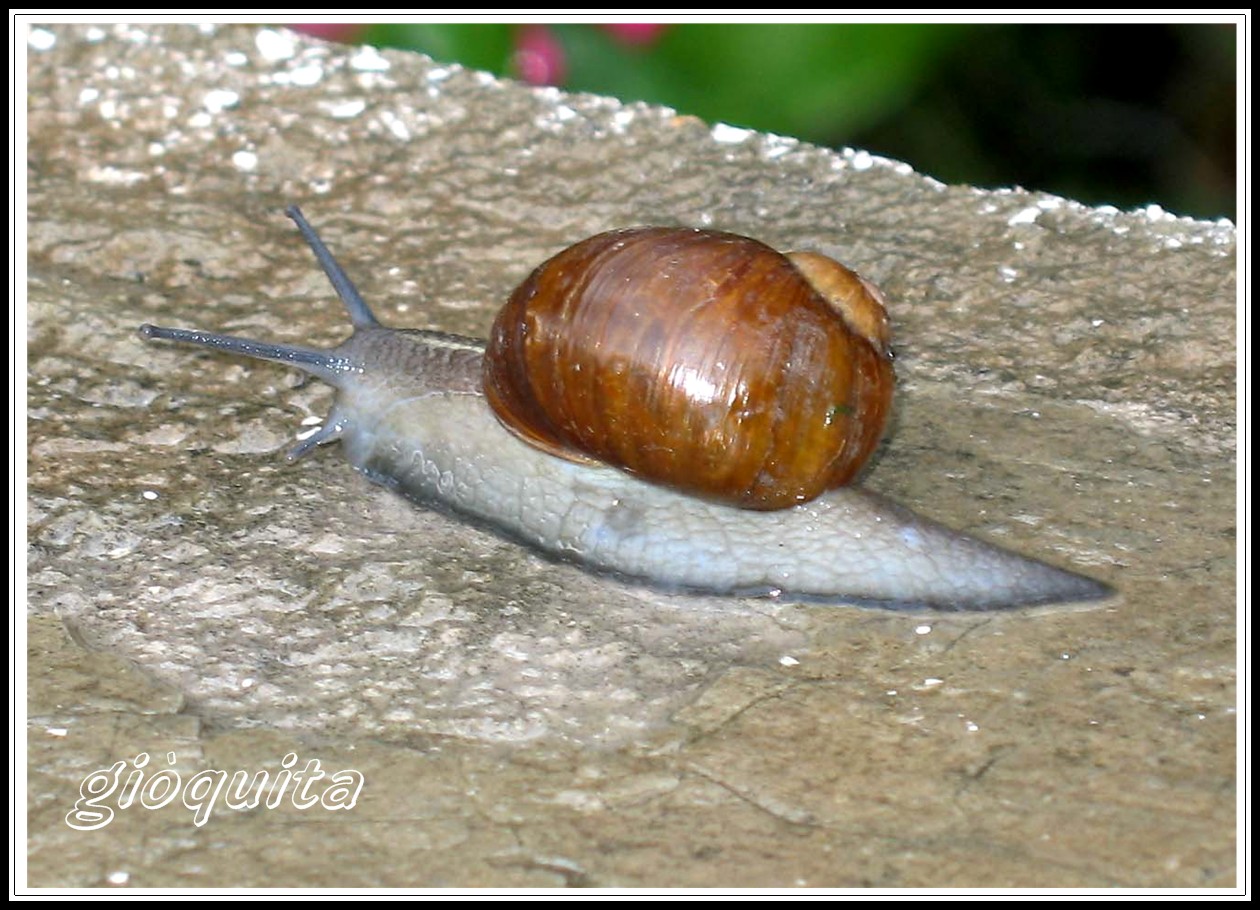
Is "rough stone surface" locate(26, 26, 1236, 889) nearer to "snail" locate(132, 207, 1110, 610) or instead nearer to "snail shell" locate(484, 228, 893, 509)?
"snail" locate(132, 207, 1110, 610)

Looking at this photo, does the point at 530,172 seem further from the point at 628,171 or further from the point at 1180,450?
the point at 1180,450

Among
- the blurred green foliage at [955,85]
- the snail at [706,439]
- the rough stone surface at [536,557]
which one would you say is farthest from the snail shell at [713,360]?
the blurred green foliage at [955,85]

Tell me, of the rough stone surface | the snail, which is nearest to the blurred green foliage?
the rough stone surface

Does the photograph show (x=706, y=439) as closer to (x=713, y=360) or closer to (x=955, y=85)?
(x=713, y=360)

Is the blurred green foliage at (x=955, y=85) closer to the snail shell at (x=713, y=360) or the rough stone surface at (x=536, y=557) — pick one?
the rough stone surface at (x=536, y=557)

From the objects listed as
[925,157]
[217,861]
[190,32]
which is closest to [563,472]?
[217,861]

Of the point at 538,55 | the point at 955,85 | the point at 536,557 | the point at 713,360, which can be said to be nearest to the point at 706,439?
the point at 713,360
